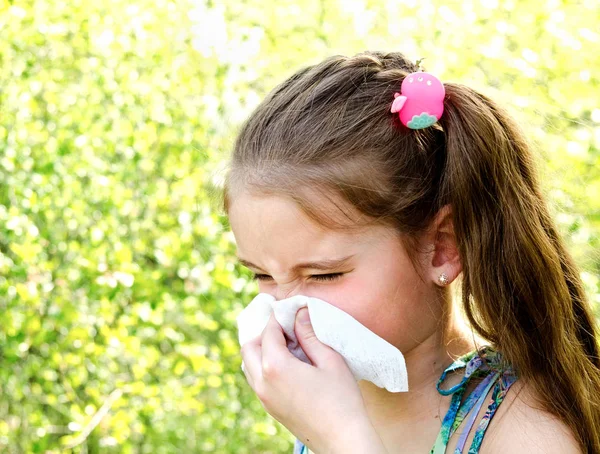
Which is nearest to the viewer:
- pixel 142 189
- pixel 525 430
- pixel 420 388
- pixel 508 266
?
pixel 525 430

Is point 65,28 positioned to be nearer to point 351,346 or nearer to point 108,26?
point 108,26

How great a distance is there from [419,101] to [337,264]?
1.55 ft

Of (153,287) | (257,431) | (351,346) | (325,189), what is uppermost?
(325,189)

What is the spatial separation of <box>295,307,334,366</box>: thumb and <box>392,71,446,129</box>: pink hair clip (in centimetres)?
56

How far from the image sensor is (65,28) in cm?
439

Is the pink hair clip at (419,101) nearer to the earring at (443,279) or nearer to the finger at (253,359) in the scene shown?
the earring at (443,279)

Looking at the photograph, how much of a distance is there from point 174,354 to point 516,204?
2.73 m

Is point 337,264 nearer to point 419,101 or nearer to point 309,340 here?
point 309,340

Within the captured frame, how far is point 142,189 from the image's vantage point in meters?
4.38

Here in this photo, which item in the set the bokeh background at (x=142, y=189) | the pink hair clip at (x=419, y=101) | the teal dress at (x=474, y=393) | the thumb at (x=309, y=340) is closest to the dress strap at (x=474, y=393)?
the teal dress at (x=474, y=393)

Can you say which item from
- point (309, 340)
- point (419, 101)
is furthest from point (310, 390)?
point (419, 101)

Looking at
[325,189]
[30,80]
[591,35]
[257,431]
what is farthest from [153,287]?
[591,35]

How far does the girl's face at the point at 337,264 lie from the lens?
211cm

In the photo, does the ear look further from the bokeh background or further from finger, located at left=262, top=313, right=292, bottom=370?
the bokeh background
